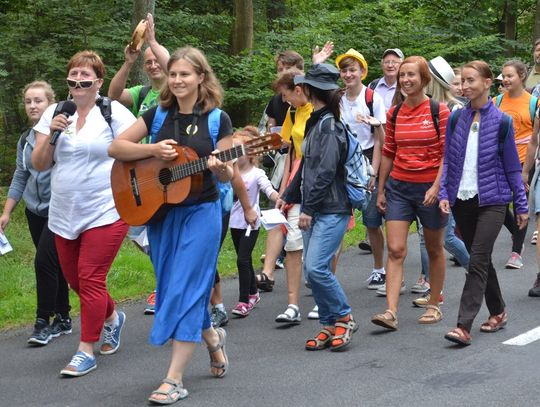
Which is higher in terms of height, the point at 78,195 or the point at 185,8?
the point at 185,8

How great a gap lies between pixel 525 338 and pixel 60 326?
3540 mm

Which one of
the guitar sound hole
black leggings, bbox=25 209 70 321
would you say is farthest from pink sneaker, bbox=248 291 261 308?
the guitar sound hole

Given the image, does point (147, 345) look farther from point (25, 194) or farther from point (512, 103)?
point (512, 103)

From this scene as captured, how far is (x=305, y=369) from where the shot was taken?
664cm

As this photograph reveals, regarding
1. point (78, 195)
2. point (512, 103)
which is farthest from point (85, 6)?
point (78, 195)

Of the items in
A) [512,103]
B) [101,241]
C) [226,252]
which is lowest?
[226,252]

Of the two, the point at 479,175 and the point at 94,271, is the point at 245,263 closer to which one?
the point at 94,271

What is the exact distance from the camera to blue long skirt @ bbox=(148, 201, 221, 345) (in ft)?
19.9

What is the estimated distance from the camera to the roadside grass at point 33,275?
8.77 meters

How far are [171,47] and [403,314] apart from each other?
10470 millimetres

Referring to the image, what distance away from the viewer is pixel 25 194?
26.0ft

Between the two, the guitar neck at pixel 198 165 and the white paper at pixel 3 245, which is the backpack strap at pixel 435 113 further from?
the white paper at pixel 3 245

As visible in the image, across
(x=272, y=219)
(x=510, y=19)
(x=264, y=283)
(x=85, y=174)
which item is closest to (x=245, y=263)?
(x=264, y=283)

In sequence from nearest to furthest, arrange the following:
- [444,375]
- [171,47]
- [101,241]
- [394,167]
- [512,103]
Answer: [444,375] → [101,241] → [394,167] → [512,103] → [171,47]
